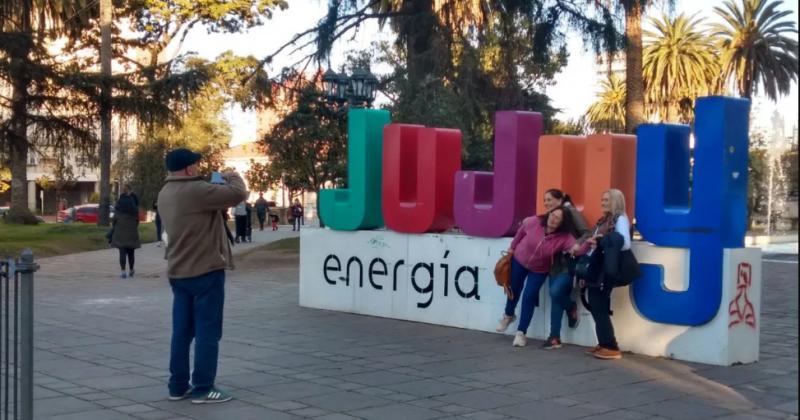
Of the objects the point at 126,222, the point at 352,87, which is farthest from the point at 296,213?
the point at 126,222

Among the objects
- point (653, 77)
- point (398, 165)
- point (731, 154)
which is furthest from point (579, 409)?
point (653, 77)

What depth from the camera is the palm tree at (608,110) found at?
44.3 metres

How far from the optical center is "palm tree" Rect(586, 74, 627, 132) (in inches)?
1745

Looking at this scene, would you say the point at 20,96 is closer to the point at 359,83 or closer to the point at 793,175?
the point at 359,83

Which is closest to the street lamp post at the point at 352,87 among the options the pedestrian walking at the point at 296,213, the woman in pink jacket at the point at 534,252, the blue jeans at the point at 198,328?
the woman in pink jacket at the point at 534,252

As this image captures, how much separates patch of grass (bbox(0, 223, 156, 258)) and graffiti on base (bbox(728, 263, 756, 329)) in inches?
688

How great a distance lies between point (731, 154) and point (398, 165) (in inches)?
171

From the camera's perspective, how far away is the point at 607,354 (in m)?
8.95

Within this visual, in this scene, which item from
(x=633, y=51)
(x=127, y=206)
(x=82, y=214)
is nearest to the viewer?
(x=127, y=206)

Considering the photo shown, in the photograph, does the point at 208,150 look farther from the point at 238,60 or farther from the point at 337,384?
the point at 337,384

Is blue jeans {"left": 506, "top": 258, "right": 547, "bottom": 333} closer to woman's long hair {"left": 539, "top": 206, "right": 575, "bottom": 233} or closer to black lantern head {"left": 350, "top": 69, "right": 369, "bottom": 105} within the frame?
woman's long hair {"left": 539, "top": 206, "right": 575, "bottom": 233}

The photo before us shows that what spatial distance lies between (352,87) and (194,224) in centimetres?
1153

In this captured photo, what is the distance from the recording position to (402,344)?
32.2 feet

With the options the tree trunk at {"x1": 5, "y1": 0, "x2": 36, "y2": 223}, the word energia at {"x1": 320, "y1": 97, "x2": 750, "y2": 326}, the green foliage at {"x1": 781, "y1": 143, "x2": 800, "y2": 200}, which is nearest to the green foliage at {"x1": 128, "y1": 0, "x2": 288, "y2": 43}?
the tree trunk at {"x1": 5, "y1": 0, "x2": 36, "y2": 223}
